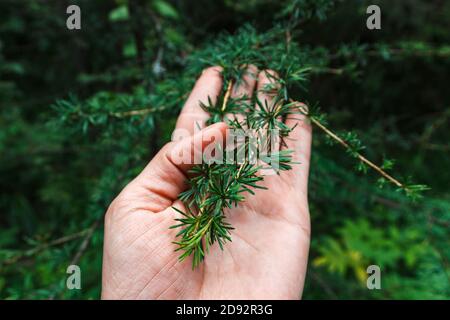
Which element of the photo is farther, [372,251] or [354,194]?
[372,251]

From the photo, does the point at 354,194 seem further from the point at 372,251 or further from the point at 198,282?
the point at 372,251
